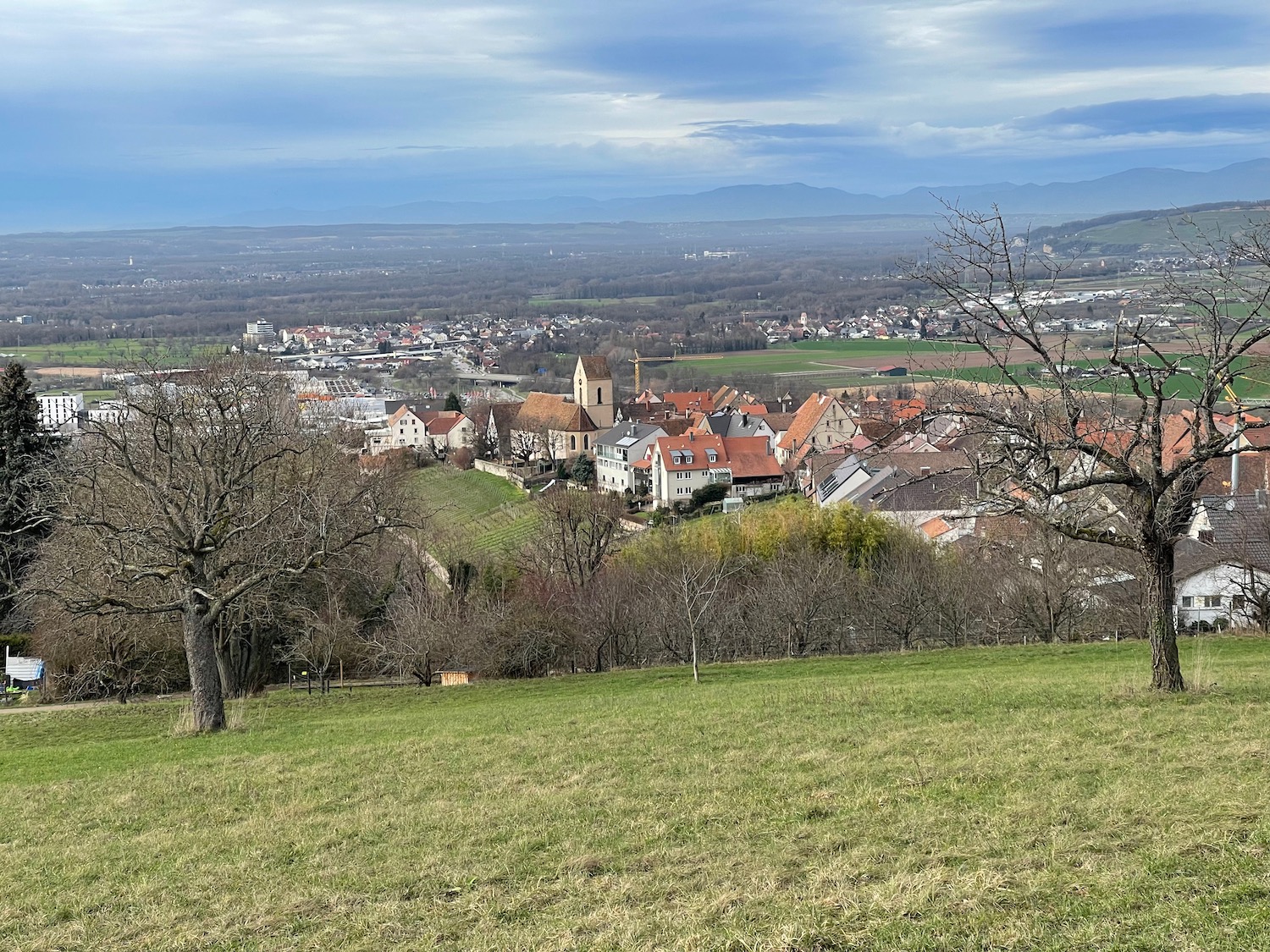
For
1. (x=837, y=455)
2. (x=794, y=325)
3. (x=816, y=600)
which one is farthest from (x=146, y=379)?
(x=794, y=325)

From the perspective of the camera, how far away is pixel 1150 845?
7234mm

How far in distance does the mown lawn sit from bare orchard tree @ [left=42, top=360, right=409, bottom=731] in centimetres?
276

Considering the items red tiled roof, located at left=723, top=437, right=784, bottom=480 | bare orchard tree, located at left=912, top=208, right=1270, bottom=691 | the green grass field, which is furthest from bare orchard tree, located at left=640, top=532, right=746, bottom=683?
red tiled roof, located at left=723, top=437, right=784, bottom=480

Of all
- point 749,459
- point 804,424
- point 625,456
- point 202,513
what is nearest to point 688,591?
point 202,513

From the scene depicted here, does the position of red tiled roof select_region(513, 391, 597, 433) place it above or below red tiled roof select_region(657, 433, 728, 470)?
above

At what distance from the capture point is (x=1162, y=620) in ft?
40.8

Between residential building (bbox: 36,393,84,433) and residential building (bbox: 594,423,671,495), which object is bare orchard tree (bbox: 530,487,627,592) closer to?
residential building (bbox: 594,423,671,495)

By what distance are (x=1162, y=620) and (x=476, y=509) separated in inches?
1973

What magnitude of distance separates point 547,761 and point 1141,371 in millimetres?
7206

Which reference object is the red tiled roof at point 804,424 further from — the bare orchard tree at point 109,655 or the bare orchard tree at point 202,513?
the bare orchard tree at point 109,655

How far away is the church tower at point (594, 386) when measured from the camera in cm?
9325

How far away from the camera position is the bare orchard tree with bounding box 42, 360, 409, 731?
1631 centimetres

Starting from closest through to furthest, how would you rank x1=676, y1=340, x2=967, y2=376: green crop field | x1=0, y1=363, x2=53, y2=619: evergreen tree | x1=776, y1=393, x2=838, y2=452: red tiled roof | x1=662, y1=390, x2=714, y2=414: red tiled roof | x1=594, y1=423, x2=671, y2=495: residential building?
x1=0, y1=363, x2=53, y2=619: evergreen tree → x1=594, y1=423, x2=671, y2=495: residential building → x1=776, y1=393, x2=838, y2=452: red tiled roof → x1=662, y1=390, x2=714, y2=414: red tiled roof → x1=676, y1=340, x2=967, y2=376: green crop field

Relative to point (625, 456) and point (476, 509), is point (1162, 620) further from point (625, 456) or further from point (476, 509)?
point (625, 456)
